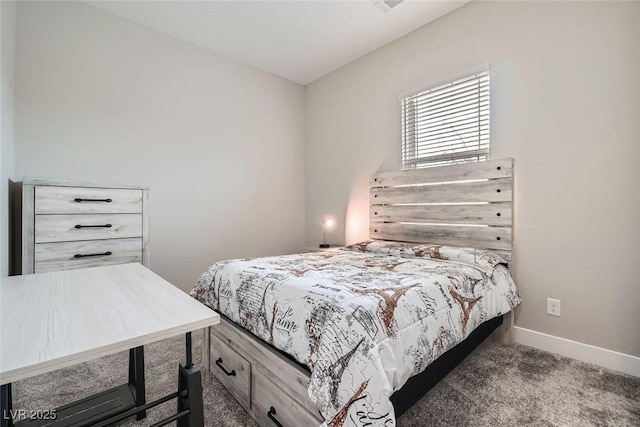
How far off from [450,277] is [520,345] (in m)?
1.12

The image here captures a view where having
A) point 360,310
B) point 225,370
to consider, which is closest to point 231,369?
point 225,370

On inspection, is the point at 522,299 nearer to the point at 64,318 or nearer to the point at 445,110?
the point at 445,110

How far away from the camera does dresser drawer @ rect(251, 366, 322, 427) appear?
3.79 ft

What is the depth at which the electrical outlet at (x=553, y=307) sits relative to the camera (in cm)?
207

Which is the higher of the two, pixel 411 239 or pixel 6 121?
pixel 6 121

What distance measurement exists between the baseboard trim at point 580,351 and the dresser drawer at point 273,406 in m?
1.89

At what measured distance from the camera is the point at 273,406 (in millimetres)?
1278

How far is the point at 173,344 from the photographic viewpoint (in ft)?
7.11

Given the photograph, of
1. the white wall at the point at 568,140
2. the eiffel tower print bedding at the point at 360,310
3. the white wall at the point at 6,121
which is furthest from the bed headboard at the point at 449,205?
the white wall at the point at 6,121

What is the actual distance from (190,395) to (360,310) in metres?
0.62

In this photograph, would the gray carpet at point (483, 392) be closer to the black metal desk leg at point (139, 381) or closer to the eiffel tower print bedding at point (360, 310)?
the black metal desk leg at point (139, 381)

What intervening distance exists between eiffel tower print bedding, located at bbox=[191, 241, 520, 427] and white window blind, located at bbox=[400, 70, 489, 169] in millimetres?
939

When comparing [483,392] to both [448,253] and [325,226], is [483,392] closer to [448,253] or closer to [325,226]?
[448,253]

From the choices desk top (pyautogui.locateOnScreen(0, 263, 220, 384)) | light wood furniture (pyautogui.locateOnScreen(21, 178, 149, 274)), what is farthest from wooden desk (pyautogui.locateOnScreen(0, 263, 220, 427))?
light wood furniture (pyautogui.locateOnScreen(21, 178, 149, 274))
